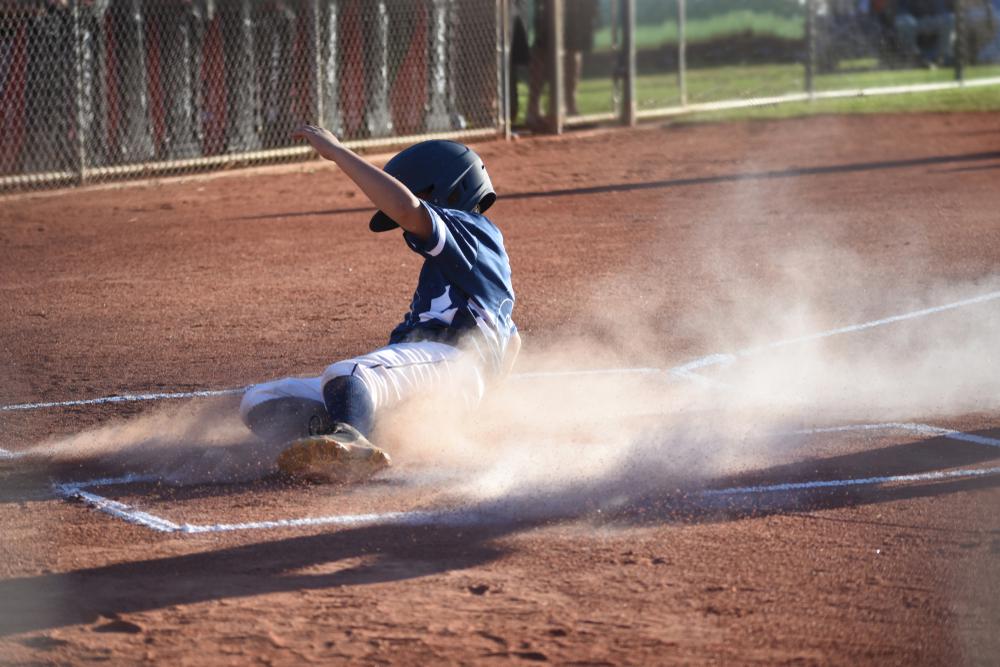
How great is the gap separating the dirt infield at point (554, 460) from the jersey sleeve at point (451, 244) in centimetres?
58

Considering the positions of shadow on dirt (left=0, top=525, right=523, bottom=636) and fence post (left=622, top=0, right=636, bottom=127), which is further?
fence post (left=622, top=0, right=636, bottom=127)

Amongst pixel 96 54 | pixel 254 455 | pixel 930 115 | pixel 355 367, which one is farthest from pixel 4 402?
pixel 930 115

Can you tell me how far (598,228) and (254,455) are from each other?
19.5 feet

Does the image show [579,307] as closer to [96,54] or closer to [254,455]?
[254,455]

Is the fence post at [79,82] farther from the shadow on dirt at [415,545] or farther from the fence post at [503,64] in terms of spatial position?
the shadow on dirt at [415,545]

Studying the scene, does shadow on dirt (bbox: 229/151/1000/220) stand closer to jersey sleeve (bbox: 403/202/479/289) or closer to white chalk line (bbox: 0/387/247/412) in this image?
white chalk line (bbox: 0/387/247/412)

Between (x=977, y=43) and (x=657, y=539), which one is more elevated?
(x=977, y=43)

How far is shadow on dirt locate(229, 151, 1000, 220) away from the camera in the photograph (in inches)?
468

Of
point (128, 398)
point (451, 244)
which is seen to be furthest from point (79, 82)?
point (451, 244)

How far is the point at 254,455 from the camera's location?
509 centimetres

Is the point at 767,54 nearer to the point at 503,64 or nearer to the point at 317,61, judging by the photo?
the point at 503,64

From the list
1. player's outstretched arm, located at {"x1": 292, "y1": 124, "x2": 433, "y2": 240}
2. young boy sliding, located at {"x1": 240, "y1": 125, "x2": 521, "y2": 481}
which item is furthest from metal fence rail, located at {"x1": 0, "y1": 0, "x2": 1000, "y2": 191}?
player's outstretched arm, located at {"x1": 292, "y1": 124, "x2": 433, "y2": 240}

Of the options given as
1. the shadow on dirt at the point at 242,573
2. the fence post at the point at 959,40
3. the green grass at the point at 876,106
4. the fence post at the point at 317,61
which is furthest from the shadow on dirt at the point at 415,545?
the fence post at the point at 959,40

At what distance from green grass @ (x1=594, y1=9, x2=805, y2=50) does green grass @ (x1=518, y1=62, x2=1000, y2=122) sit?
2.35 feet
